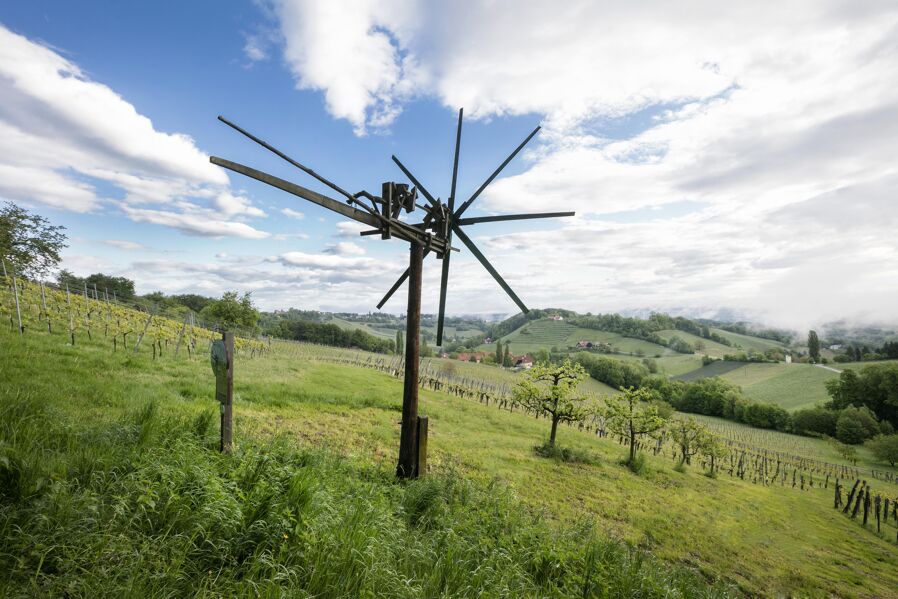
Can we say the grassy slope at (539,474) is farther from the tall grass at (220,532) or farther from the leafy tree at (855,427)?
the leafy tree at (855,427)

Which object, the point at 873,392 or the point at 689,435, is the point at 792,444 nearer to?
the point at 873,392

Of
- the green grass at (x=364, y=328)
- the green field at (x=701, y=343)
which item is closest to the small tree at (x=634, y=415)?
the green grass at (x=364, y=328)

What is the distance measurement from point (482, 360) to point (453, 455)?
104 m

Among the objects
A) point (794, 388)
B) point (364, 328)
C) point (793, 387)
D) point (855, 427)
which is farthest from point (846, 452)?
point (364, 328)

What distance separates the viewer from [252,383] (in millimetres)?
16984

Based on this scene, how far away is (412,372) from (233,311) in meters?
71.5

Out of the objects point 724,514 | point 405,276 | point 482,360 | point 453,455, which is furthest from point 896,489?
point 482,360

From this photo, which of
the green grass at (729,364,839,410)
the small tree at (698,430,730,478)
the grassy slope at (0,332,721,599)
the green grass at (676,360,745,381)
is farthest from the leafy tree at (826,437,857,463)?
the grassy slope at (0,332,721,599)

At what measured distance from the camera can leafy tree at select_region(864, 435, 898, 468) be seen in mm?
56406

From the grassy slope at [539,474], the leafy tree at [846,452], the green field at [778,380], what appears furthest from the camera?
the green field at [778,380]

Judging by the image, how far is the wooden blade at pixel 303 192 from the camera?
14.9ft

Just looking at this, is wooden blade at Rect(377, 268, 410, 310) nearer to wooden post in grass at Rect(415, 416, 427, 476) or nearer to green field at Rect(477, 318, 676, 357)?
wooden post in grass at Rect(415, 416, 427, 476)

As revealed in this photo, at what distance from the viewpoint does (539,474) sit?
50.5 feet

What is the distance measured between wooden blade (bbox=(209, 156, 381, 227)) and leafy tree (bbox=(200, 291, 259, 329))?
68.8m
